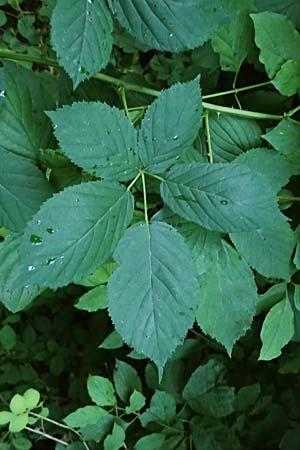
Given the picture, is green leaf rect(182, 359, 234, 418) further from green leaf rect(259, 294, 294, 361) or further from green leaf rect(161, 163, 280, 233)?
green leaf rect(161, 163, 280, 233)

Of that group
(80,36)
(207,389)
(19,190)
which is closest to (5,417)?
(207,389)

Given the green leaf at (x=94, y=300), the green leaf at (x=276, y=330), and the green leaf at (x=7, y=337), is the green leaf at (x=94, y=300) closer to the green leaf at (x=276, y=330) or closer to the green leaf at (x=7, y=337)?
the green leaf at (x=276, y=330)

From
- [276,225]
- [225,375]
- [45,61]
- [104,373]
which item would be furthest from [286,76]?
[104,373]

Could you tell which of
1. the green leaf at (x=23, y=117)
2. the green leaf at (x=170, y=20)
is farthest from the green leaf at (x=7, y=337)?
the green leaf at (x=170, y=20)

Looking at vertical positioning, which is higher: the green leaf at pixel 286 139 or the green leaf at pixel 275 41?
the green leaf at pixel 275 41

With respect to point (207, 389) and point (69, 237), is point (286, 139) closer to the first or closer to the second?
point (69, 237)

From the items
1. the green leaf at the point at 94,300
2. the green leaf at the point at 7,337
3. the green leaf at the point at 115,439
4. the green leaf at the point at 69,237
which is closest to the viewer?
the green leaf at the point at 69,237

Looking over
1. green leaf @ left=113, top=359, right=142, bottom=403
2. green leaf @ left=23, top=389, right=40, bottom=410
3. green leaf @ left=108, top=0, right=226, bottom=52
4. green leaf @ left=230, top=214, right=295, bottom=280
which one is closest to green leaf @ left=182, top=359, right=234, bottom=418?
green leaf @ left=113, top=359, right=142, bottom=403

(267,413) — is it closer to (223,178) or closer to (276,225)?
(276,225)
